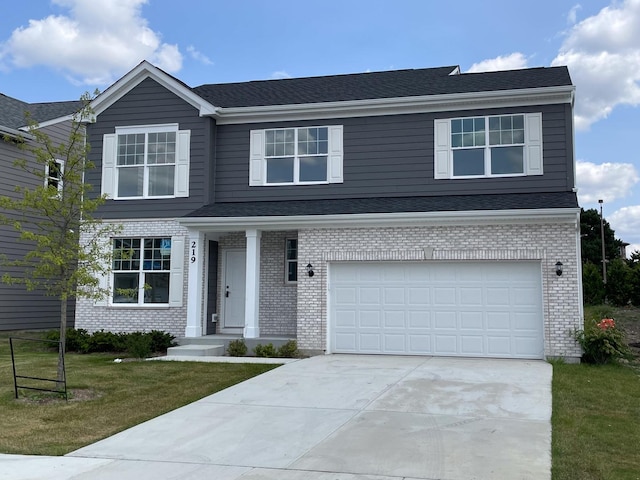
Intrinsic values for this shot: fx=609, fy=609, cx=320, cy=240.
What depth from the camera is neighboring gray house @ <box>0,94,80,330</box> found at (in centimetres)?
1792

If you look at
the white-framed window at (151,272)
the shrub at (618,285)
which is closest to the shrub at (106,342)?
the white-framed window at (151,272)

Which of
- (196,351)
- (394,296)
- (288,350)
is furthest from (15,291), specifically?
(394,296)

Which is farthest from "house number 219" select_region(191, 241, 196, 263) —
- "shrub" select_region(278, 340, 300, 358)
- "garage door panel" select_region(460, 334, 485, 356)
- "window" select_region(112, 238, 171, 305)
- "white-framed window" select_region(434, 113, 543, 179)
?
"garage door panel" select_region(460, 334, 485, 356)

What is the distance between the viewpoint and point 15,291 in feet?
60.5

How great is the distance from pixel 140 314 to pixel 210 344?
2500mm

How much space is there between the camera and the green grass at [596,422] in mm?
5820

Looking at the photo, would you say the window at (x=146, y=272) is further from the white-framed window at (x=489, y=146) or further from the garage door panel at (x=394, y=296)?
the white-framed window at (x=489, y=146)

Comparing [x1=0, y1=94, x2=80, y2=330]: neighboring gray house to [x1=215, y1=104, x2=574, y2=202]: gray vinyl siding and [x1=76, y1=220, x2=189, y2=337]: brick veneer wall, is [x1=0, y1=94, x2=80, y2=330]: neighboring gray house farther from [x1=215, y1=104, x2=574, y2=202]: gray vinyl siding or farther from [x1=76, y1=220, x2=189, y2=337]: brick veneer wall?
[x1=215, y1=104, x2=574, y2=202]: gray vinyl siding

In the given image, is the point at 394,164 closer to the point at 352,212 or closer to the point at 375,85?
the point at 352,212

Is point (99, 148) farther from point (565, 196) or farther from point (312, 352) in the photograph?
point (565, 196)

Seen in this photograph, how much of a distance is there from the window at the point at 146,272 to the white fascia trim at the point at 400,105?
3767 millimetres

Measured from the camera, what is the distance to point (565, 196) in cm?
1356

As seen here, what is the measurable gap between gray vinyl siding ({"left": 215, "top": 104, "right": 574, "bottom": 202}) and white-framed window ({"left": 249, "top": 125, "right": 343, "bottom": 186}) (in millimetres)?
163

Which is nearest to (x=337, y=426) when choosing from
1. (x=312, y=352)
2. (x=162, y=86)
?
(x=312, y=352)
